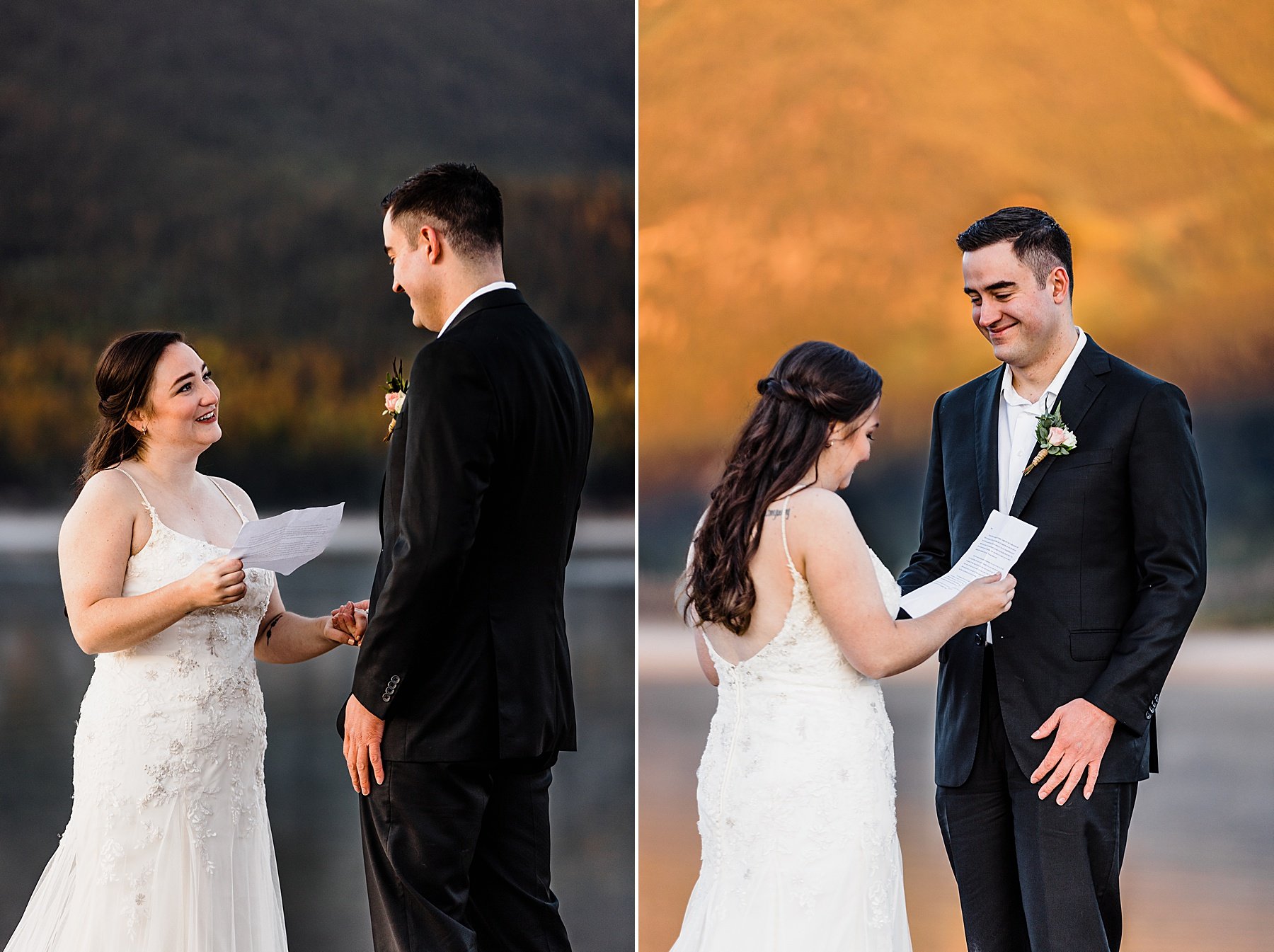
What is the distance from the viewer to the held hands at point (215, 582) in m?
2.47

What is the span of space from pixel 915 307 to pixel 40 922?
315cm

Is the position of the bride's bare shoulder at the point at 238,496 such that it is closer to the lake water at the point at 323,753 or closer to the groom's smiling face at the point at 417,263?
the groom's smiling face at the point at 417,263

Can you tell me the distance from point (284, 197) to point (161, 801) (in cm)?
247

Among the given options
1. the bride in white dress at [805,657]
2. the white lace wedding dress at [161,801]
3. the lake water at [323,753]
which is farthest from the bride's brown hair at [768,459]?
the lake water at [323,753]

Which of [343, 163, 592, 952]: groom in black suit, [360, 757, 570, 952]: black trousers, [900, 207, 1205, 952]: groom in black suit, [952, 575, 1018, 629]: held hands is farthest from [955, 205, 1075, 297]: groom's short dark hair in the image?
[360, 757, 570, 952]: black trousers

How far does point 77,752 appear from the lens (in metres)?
2.64

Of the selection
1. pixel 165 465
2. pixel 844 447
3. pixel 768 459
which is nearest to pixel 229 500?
pixel 165 465

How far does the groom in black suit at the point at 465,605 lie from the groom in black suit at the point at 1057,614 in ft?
2.75

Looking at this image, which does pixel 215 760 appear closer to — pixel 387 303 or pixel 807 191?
pixel 387 303

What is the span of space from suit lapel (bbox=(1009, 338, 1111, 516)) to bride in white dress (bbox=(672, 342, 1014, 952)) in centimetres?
22

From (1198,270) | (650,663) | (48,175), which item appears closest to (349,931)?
(650,663)

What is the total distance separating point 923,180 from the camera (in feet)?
14.1

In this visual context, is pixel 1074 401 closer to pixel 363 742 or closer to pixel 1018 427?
pixel 1018 427

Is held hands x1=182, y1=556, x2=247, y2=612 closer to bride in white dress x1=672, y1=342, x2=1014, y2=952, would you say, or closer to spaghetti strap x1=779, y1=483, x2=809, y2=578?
bride in white dress x1=672, y1=342, x2=1014, y2=952
